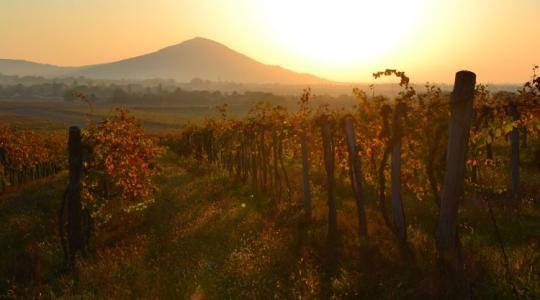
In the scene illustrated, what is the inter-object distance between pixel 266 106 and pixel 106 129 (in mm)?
8944

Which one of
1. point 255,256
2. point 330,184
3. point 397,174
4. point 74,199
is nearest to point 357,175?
point 397,174

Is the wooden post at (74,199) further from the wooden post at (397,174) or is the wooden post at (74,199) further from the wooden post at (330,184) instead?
the wooden post at (397,174)

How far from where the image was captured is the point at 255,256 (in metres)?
10.0

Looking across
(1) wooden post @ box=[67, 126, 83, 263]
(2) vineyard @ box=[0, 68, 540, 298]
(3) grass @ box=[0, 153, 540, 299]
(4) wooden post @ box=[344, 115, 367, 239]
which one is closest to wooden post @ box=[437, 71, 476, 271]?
(2) vineyard @ box=[0, 68, 540, 298]

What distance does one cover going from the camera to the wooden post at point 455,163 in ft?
24.2

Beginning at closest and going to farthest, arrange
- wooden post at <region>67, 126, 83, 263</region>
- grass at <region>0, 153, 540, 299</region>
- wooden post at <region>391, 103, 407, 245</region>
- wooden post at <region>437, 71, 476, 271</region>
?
wooden post at <region>437, 71, 476, 271</region>
grass at <region>0, 153, 540, 299</region>
wooden post at <region>391, 103, 407, 245</region>
wooden post at <region>67, 126, 83, 263</region>

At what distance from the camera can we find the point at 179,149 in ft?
146

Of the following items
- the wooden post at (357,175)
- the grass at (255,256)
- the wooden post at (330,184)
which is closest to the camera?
the grass at (255,256)

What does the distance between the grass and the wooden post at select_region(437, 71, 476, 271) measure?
0.46m

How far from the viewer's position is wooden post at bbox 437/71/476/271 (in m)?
7.39

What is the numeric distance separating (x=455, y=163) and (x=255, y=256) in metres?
4.33

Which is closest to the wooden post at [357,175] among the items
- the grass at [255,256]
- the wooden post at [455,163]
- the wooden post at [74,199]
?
the grass at [255,256]

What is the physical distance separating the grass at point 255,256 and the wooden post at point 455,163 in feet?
1.50

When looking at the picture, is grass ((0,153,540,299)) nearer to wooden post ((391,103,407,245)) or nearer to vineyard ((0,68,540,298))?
vineyard ((0,68,540,298))
